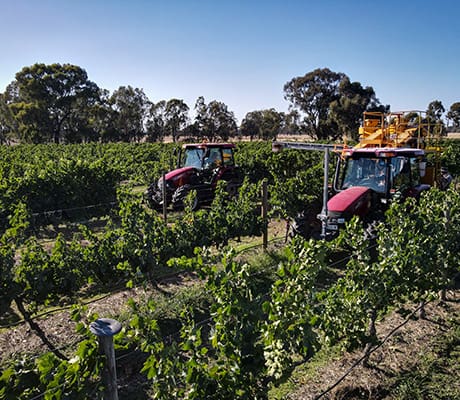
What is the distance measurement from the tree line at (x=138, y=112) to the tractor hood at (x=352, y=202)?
37979 millimetres

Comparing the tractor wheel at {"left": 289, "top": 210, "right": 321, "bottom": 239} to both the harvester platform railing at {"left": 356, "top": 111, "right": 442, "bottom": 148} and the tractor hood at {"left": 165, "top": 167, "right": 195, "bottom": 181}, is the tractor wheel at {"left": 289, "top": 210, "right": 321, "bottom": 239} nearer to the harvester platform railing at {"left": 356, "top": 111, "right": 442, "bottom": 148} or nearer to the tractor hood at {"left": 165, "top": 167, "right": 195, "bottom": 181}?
the harvester platform railing at {"left": 356, "top": 111, "right": 442, "bottom": 148}

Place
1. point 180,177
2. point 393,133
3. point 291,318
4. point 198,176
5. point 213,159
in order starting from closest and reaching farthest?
point 291,318 < point 393,133 < point 180,177 < point 198,176 < point 213,159

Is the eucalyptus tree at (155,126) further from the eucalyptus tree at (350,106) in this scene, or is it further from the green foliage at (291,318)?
the green foliage at (291,318)

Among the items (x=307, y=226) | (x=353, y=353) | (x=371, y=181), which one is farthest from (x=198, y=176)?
(x=353, y=353)

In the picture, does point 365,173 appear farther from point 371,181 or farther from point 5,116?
point 5,116

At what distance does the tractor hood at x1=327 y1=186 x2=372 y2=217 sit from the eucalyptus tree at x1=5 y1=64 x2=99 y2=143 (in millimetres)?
52246

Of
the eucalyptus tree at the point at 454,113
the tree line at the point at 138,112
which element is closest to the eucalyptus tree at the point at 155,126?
the tree line at the point at 138,112

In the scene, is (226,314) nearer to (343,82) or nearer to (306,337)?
(306,337)

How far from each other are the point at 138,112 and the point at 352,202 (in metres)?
58.6

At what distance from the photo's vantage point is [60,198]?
1128 cm

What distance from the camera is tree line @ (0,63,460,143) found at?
1876 inches

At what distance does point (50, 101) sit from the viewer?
5559 centimetres

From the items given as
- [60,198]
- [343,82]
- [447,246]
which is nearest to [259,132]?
[343,82]

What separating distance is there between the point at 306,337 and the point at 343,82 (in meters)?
48.5
